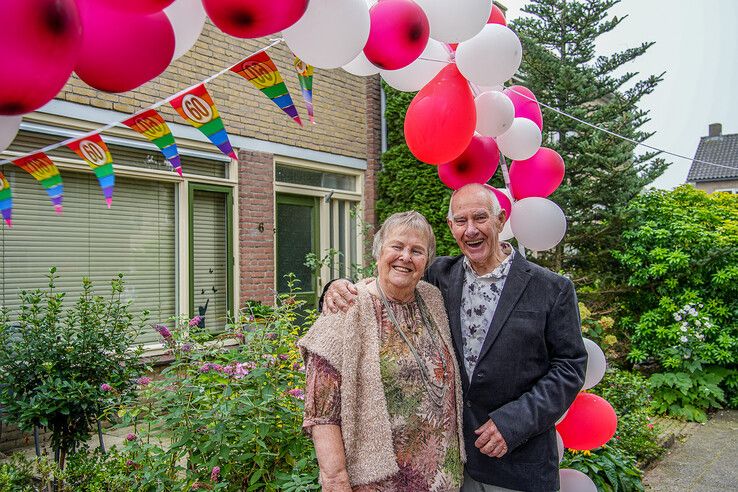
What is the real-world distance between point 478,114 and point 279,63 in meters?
5.28

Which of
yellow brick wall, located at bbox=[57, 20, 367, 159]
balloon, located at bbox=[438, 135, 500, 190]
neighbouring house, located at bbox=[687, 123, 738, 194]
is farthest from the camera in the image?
neighbouring house, located at bbox=[687, 123, 738, 194]

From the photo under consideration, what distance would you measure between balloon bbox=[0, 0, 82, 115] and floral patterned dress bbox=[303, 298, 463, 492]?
1.15 meters

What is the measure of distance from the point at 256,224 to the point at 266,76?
169 inches

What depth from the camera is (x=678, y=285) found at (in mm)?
7238

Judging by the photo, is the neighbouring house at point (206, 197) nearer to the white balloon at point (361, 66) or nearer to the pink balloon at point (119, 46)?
the white balloon at point (361, 66)

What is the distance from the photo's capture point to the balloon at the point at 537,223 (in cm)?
276

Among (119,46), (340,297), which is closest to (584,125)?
(340,297)

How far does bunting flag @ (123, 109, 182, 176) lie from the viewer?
9.10 ft

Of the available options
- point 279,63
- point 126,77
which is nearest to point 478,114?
point 126,77

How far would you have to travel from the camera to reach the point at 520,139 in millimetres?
2756

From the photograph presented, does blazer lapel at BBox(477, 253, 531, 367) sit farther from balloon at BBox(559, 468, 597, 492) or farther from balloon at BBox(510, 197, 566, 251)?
balloon at BBox(559, 468, 597, 492)

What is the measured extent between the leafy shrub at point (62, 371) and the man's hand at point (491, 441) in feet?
7.53

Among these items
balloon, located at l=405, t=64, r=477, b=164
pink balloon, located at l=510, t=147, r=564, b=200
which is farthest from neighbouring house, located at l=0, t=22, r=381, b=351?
pink balloon, located at l=510, t=147, r=564, b=200

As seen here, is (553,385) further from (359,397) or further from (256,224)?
(256,224)
